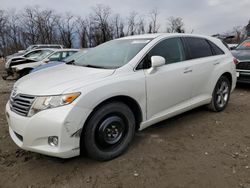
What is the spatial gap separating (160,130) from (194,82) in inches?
39.9

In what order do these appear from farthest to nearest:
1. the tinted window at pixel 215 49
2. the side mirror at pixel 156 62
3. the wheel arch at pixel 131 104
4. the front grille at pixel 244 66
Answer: the front grille at pixel 244 66
the tinted window at pixel 215 49
the side mirror at pixel 156 62
the wheel arch at pixel 131 104

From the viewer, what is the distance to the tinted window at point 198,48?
12.2 ft

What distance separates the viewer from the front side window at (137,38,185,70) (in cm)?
A: 302

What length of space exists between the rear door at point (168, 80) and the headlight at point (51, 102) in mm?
1112

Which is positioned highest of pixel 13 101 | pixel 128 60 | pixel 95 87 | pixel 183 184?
pixel 128 60

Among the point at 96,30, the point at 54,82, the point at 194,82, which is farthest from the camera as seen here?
the point at 96,30

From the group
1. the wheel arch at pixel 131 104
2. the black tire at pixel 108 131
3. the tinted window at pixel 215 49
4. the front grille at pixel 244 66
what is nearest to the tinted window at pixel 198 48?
the tinted window at pixel 215 49

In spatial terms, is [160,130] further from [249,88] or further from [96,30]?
[96,30]

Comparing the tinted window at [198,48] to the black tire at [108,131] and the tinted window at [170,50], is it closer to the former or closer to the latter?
the tinted window at [170,50]

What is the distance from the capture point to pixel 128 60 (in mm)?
2930

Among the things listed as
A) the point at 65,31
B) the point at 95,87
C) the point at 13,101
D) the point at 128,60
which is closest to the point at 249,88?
the point at 128,60

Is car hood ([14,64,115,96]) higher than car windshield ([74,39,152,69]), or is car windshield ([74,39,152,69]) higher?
car windshield ([74,39,152,69])

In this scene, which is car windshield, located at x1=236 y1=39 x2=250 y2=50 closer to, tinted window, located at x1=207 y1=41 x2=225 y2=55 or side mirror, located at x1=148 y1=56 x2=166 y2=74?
tinted window, located at x1=207 y1=41 x2=225 y2=55

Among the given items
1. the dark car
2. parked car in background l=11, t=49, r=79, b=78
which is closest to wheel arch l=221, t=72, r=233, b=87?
the dark car
